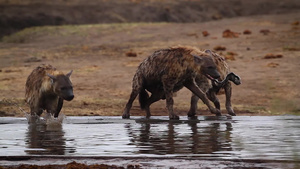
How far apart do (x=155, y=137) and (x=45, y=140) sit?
1.25 metres

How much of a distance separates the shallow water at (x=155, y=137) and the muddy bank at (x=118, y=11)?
22023 millimetres

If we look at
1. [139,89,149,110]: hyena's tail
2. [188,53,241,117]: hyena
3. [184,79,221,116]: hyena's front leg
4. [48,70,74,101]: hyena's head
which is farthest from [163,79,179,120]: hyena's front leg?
[48,70,74,101]: hyena's head

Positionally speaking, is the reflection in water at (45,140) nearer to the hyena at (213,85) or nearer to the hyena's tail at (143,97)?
the hyena's tail at (143,97)

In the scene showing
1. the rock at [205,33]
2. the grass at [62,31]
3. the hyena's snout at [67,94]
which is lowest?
the hyena's snout at [67,94]

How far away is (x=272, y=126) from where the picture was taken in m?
9.48

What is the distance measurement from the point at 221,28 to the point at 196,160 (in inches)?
922

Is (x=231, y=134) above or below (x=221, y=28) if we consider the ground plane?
below

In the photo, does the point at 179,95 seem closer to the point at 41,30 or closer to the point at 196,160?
the point at 196,160

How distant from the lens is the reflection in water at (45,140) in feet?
22.7

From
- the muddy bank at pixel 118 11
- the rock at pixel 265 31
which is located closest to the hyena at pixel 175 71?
the rock at pixel 265 31

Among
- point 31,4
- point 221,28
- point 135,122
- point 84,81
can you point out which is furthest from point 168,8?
point 135,122

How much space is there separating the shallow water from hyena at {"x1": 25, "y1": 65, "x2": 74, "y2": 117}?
0.32 m

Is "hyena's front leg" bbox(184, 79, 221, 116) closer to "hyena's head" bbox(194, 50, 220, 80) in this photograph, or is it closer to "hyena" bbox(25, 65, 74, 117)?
"hyena's head" bbox(194, 50, 220, 80)

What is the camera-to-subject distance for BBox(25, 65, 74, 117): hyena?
10.4m
